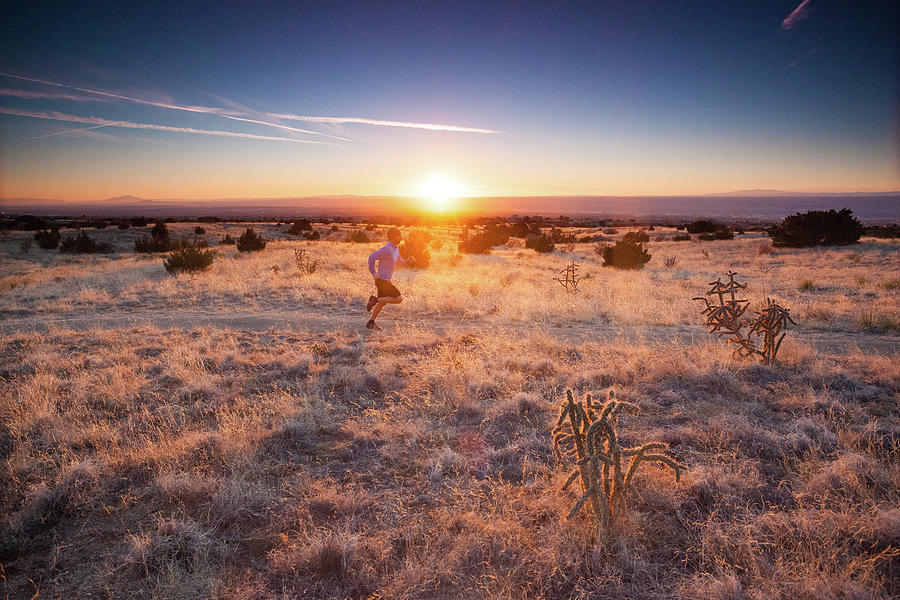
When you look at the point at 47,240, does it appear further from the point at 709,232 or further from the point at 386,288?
the point at 709,232

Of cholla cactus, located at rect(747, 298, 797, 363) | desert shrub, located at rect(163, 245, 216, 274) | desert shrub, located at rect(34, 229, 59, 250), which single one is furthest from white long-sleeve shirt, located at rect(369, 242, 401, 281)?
desert shrub, located at rect(34, 229, 59, 250)

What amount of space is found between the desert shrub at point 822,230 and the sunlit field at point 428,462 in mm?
23480

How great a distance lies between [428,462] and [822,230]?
115ft

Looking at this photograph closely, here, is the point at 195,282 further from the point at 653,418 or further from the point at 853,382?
the point at 853,382

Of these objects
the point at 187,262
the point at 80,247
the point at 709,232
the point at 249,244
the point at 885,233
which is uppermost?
the point at 709,232

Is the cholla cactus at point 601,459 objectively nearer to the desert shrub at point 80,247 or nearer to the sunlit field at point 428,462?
the sunlit field at point 428,462

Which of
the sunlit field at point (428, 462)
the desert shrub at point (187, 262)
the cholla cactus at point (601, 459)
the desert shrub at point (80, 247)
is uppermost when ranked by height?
the desert shrub at point (80, 247)

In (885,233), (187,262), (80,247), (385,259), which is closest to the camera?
(385,259)

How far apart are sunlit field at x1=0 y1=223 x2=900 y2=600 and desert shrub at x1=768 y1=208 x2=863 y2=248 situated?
23.5 m

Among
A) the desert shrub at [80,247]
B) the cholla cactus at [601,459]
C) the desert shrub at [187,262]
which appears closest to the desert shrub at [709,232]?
the desert shrub at [187,262]

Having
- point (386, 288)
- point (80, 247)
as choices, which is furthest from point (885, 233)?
point (80, 247)

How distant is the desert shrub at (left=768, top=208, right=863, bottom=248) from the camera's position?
1060 inches

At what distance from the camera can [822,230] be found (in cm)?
2734

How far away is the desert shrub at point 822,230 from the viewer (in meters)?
26.9
